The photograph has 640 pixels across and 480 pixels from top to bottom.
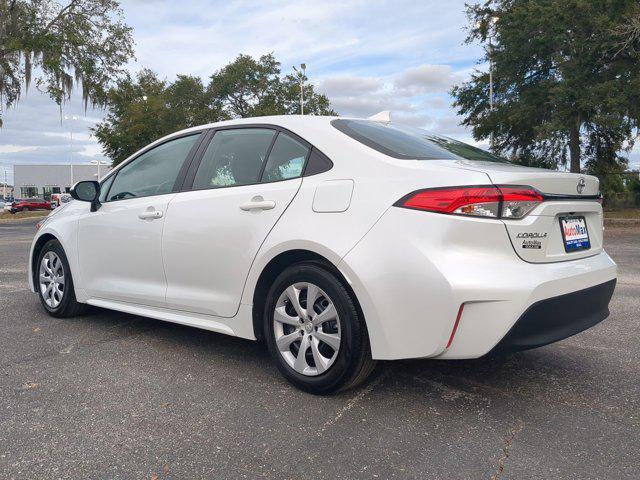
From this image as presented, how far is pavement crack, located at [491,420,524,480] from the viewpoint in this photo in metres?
2.40

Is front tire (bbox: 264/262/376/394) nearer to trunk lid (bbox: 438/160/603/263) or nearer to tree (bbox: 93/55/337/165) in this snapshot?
trunk lid (bbox: 438/160/603/263)

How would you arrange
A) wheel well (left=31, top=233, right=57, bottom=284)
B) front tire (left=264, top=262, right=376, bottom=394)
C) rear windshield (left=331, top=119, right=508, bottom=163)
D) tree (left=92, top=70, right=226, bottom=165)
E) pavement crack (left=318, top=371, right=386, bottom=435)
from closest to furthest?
pavement crack (left=318, top=371, right=386, bottom=435) < front tire (left=264, top=262, right=376, bottom=394) < rear windshield (left=331, top=119, right=508, bottom=163) < wheel well (left=31, top=233, right=57, bottom=284) < tree (left=92, top=70, right=226, bottom=165)

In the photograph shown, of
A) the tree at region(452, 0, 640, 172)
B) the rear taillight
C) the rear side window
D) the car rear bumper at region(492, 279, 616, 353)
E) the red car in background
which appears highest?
the tree at region(452, 0, 640, 172)

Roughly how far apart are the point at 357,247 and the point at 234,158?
130 centimetres

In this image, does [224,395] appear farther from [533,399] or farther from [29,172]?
[29,172]

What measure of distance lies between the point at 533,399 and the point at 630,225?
17326 mm

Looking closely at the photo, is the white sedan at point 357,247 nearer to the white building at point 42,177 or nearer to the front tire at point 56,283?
the front tire at point 56,283

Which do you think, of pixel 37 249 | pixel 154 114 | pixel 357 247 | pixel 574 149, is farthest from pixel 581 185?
pixel 154 114

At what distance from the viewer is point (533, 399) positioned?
125 inches

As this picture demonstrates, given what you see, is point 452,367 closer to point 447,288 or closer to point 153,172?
point 447,288

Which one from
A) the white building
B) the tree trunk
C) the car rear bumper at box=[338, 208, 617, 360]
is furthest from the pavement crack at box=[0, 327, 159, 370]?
the white building

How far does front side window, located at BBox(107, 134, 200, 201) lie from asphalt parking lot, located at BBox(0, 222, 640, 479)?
1142mm

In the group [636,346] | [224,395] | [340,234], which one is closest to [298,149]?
[340,234]

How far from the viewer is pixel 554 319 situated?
9.52 ft
